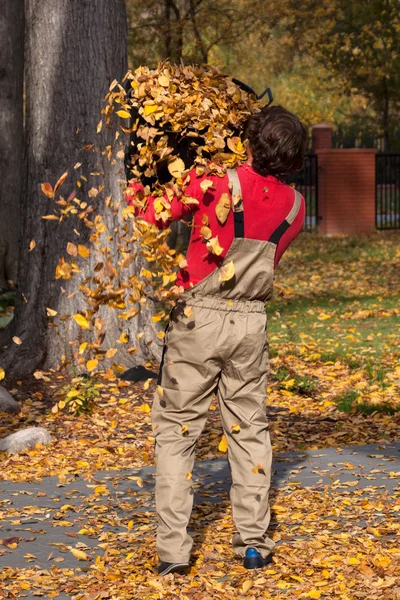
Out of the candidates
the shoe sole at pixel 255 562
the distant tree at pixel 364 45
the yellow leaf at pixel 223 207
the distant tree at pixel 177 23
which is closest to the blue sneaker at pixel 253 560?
the shoe sole at pixel 255 562

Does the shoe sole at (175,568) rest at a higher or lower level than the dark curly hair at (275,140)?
lower

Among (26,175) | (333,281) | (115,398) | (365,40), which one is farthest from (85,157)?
(365,40)

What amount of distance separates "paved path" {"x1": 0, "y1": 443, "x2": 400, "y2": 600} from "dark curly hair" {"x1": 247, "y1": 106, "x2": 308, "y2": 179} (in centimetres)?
190

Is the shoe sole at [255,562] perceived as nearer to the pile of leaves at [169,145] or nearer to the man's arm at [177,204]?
the pile of leaves at [169,145]

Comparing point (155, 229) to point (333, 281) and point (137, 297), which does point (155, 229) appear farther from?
point (333, 281)

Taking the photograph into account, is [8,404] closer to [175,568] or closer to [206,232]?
[175,568]

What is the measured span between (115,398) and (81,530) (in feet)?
10.1

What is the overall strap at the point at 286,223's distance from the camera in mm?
4148

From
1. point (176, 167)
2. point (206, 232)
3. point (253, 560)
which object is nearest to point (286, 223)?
point (206, 232)

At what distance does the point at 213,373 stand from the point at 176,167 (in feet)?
2.79

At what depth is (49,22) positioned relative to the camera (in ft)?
27.1

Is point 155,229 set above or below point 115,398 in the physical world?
above

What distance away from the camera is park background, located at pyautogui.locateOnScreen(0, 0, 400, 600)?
14.1 feet

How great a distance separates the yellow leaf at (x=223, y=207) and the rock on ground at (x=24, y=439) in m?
3.06
